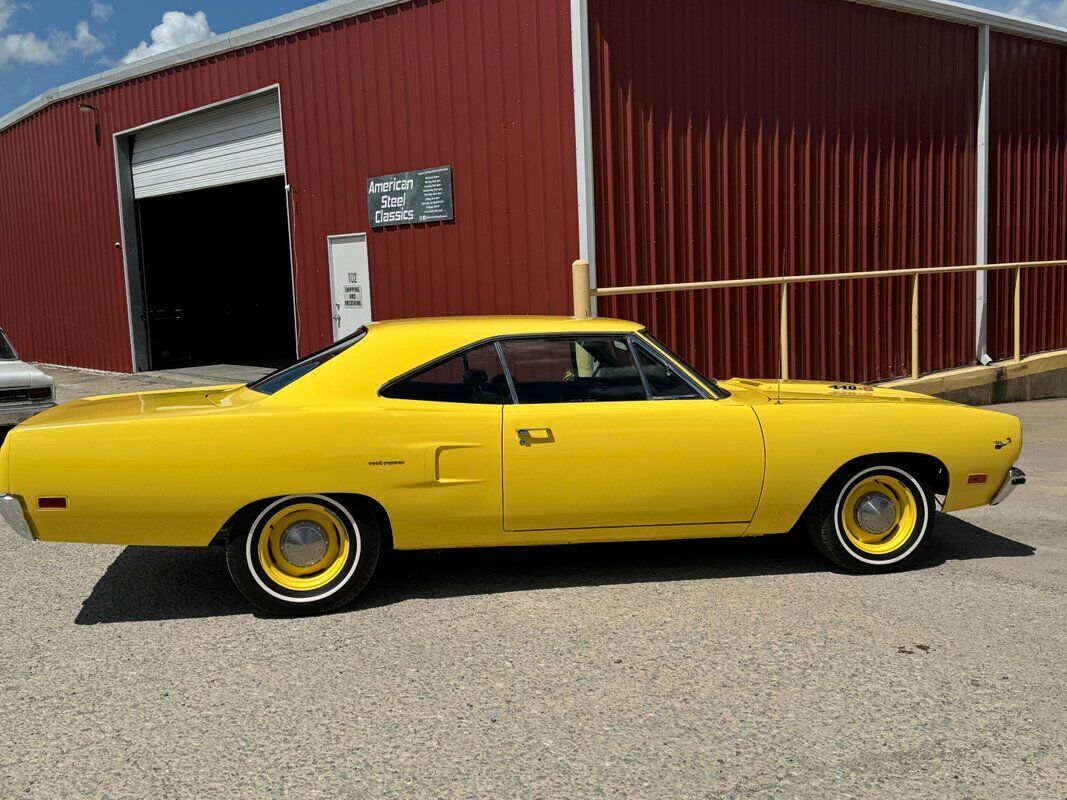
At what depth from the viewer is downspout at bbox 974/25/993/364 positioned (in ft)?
43.2

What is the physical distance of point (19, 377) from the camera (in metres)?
9.05

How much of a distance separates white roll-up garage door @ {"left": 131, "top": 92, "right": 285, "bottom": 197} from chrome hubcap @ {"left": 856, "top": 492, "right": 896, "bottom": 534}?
34.1 feet

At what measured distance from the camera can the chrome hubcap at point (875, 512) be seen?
16.8 feet

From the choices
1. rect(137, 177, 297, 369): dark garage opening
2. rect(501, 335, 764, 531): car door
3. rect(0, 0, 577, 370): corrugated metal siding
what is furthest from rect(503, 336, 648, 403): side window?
rect(137, 177, 297, 369): dark garage opening

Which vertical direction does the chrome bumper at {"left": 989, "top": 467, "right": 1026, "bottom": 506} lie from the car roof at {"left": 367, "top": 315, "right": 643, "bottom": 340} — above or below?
below

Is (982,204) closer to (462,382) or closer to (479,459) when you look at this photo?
(462,382)

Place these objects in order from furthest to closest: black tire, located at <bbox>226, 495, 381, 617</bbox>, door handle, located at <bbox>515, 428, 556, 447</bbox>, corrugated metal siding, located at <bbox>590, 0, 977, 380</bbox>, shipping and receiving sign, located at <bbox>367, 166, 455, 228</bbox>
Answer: shipping and receiving sign, located at <bbox>367, 166, 455, 228</bbox> < corrugated metal siding, located at <bbox>590, 0, 977, 380</bbox> < door handle, located at <bbox>515, 428, 556, 447</bbox> < black tire, located at <bbox>226, 495, 381, 617</bbox>

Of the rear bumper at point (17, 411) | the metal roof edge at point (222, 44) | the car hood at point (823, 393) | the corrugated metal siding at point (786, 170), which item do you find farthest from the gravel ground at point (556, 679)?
the metal roof edge at point (222, 44)

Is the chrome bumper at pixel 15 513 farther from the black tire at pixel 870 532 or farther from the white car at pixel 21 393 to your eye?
the white car at pixel 21 393

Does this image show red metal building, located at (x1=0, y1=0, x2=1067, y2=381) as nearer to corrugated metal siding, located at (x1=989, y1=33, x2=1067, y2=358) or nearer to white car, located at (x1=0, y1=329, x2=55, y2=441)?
corrugated metal siding, located at (x1=989, y1=33, x2=1067, y2=358)

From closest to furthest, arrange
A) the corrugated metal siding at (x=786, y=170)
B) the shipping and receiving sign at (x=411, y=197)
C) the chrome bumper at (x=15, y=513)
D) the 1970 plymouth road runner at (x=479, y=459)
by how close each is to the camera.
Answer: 1. the chrome bumper at (x=15, y=513)
2. the 1970 plymouth road runner at (x=479, y=459)
3. the corrugated metal siding at (x=786, y=170)
4. the shipping and receiving sign at (x=411, y=197)

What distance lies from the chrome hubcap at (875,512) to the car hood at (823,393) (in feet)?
1.57

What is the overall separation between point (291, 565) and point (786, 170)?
8232mm

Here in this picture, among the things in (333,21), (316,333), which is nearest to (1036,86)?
(333,21)
